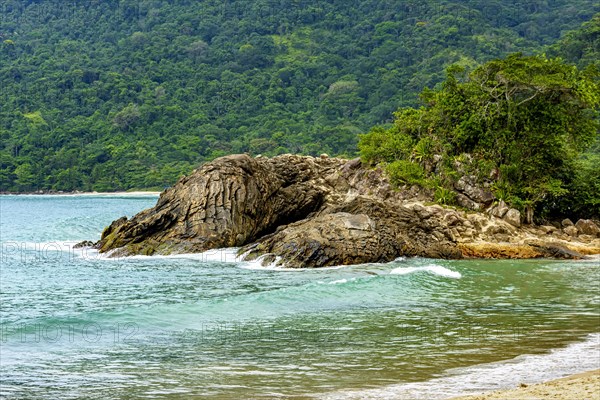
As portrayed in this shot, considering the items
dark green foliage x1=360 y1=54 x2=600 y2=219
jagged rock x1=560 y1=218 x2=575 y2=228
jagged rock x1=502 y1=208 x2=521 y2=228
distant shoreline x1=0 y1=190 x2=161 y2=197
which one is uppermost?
dark green foliage x1=360 y1=54 x2=600 y2=219

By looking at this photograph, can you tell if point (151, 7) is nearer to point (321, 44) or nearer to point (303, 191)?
point (321, 44)

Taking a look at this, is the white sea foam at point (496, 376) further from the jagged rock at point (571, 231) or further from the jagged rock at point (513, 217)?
the jagged rock at point (571, 231)

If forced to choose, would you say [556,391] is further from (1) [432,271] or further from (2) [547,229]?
(2) [547,229]

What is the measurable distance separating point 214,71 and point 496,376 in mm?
129575

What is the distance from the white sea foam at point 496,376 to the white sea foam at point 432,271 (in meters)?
8.87

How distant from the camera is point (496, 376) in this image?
1116 cm

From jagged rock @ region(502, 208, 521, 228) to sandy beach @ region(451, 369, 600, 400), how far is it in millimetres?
19497

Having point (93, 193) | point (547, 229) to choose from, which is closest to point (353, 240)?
point (547, 229)

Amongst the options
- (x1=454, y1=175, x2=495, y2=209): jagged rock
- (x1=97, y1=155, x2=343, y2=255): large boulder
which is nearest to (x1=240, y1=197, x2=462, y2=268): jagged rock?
(x1=97, y1=155, x2=343, y2=255): large boulder

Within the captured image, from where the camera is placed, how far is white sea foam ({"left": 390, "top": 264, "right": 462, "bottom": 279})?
856 inches

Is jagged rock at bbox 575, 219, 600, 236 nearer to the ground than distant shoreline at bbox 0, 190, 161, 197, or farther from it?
farther from it

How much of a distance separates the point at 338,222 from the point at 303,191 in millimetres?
6832

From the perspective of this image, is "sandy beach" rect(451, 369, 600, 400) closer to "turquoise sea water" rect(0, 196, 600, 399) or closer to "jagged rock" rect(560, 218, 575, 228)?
"turquoise sea water" rect(0, 196, 600, 399)

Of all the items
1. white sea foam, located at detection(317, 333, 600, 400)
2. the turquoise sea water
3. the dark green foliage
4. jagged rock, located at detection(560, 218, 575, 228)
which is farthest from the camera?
the dark green foliage
